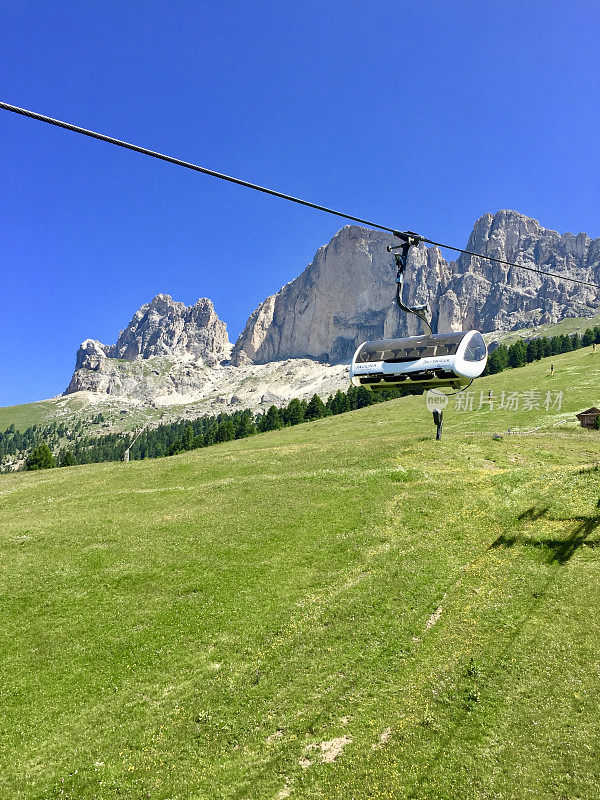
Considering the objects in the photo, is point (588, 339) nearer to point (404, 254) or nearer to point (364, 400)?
point (364, 400)

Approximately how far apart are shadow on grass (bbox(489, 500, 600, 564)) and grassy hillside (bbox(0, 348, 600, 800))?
0.16 meters

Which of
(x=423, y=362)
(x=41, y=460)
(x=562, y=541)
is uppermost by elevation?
(x=423, y=362)

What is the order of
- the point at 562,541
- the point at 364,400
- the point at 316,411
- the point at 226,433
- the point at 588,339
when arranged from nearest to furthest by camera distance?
the point at 562,541 < the point at 226,433 < the point at 316,411 < the point at 364,400 < the point at 588,339

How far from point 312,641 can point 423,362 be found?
13.7 meters

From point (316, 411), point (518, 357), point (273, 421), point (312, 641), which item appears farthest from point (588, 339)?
point (312, 641)

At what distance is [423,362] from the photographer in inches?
692

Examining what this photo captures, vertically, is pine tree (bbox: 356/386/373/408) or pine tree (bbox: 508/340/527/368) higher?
pine tree (bbox: 508/340/527/368)

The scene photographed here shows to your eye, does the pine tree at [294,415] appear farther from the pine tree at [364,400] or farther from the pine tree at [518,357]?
the pine tree at [518,357]

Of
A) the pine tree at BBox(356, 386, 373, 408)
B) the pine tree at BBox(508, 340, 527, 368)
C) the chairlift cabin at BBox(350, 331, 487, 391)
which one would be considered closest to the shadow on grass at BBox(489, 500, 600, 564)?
the chairlift cabin at BBox(350, 331, 487, 391)

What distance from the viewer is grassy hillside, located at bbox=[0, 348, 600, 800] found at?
1389 cm

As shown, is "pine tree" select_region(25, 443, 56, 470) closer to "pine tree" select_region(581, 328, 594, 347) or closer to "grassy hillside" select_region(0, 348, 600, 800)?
"grassy hillside" select_region(0, 348, 600, 800)

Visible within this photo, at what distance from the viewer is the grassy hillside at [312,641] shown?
45.6 ft

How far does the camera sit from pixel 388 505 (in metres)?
34.3

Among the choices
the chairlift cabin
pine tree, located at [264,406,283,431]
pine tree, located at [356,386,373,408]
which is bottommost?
pine tree, located at [264,406,283,431]
